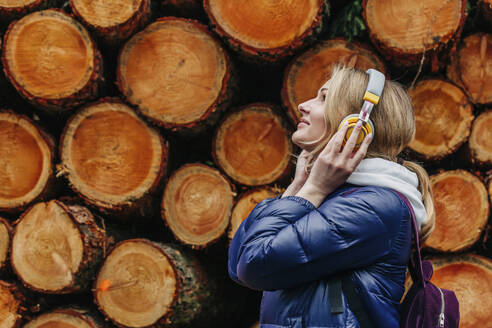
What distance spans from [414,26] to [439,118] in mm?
480

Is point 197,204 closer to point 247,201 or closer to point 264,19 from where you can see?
point 247,201

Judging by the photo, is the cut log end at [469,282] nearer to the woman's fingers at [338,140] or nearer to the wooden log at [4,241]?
the woman's fingers at [338,140]

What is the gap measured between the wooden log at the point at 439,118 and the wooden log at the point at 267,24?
0.62 metres

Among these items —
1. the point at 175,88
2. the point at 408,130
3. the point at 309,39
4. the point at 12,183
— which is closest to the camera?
the point at 408,130

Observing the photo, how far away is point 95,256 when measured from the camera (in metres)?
2.44

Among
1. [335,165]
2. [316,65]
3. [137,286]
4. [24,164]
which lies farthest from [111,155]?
[335,165]

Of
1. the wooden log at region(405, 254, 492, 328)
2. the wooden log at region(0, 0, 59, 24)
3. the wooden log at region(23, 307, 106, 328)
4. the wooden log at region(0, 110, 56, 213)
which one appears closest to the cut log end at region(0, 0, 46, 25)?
the wooden log at region(0, 0, 59, 24)

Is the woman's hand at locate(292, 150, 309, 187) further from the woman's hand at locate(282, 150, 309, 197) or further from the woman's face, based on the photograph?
the woman's face

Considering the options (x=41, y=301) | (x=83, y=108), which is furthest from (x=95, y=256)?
(x=83, y=108)

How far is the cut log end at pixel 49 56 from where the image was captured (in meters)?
2.37

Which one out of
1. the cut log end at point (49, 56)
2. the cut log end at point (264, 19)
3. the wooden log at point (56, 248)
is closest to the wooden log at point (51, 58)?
the cut log end at point (49, 56)

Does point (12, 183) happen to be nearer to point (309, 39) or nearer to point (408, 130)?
point (309, 39)

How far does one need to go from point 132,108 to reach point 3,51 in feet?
2.52

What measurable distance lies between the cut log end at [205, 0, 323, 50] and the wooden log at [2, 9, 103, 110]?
0.73m
